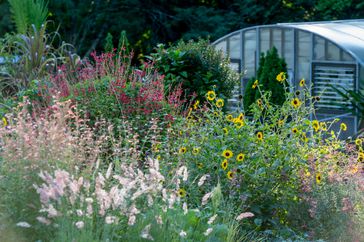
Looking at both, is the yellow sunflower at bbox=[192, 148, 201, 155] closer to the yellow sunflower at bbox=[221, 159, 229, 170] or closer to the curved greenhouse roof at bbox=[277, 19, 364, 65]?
the yellow sunflower at bbox=[221, 159, 229, 170]

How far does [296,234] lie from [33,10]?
7.92m

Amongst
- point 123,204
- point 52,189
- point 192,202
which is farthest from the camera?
point 192,202

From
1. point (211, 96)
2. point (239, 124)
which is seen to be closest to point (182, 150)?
point (239, 124)

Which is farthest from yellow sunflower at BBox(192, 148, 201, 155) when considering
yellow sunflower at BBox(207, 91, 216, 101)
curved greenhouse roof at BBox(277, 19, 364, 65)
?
curved greenhouse roof at BBox(277, 19, 364, 65)

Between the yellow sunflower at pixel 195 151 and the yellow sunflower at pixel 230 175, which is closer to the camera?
the yellow sunflower at pixel 230 175

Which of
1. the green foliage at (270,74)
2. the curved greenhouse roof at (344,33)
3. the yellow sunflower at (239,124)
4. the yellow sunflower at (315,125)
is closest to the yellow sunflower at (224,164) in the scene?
the yellow sunflower at (239,124)

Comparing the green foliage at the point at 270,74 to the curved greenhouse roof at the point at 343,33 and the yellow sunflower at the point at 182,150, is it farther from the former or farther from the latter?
the yellow sunflower at the point at 182,150

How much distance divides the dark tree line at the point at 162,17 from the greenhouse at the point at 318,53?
7553 millimetres

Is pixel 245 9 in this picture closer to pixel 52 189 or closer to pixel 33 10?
pixel 33 10

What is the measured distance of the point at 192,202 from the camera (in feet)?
16.4

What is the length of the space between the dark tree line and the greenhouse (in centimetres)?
755

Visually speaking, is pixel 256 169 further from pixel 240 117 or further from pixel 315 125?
pixel 315 125

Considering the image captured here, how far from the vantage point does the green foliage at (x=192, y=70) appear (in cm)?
923

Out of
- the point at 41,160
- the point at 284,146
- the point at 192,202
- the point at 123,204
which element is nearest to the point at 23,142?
the point at 41,160
